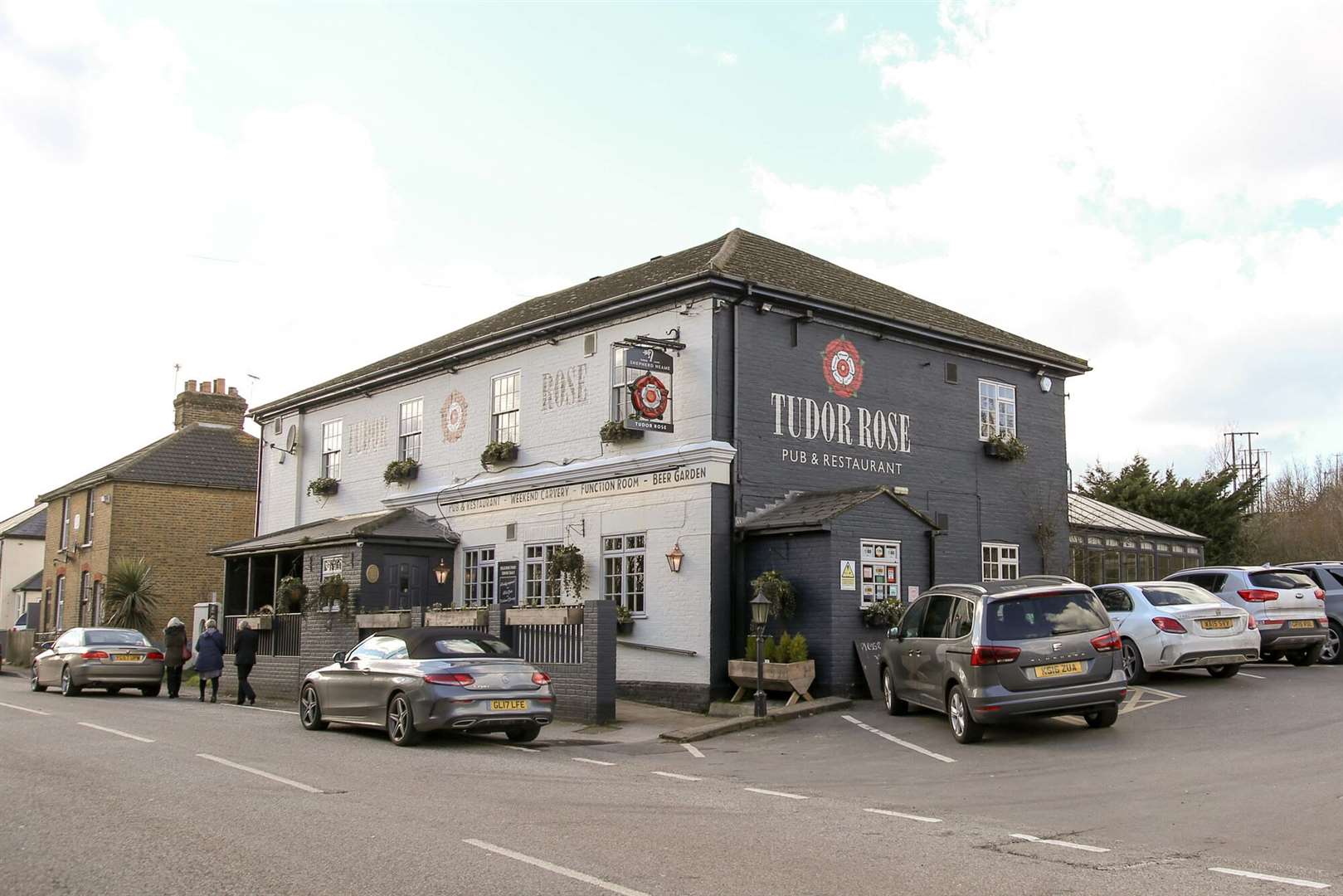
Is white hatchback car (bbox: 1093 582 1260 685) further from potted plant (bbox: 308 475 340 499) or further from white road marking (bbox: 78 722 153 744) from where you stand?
potted plant (bbox: 308 475 340 499)

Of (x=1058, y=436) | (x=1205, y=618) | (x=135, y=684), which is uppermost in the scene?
(x=1058, y=436)

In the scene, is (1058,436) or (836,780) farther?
(1058,436)

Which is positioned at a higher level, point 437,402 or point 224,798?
point 437,402

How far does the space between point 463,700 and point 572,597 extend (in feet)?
25.1

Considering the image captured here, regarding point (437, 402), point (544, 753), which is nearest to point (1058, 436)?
point (437, 402)

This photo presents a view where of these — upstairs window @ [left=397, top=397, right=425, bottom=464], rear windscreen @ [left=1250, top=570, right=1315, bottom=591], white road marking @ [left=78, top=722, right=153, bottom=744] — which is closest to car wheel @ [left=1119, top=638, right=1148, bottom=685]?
rear windscreen @ [left=1250, top=570, right=1315, bottom=591]

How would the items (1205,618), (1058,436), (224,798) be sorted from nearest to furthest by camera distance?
(224,798), (1205,618), (1058,436)

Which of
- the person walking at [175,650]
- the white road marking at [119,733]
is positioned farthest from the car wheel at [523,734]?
the person walking at [175,650]

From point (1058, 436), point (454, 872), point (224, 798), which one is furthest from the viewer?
point (1058, 436)

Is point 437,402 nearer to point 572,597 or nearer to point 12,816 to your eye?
point 572,597

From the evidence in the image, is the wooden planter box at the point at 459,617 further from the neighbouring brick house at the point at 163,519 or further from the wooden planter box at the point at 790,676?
the neighbouring brick house at the point at 163,519

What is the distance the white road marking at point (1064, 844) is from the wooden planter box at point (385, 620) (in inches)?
589

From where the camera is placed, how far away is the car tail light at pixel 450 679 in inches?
→ 567

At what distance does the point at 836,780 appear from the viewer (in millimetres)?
11875
